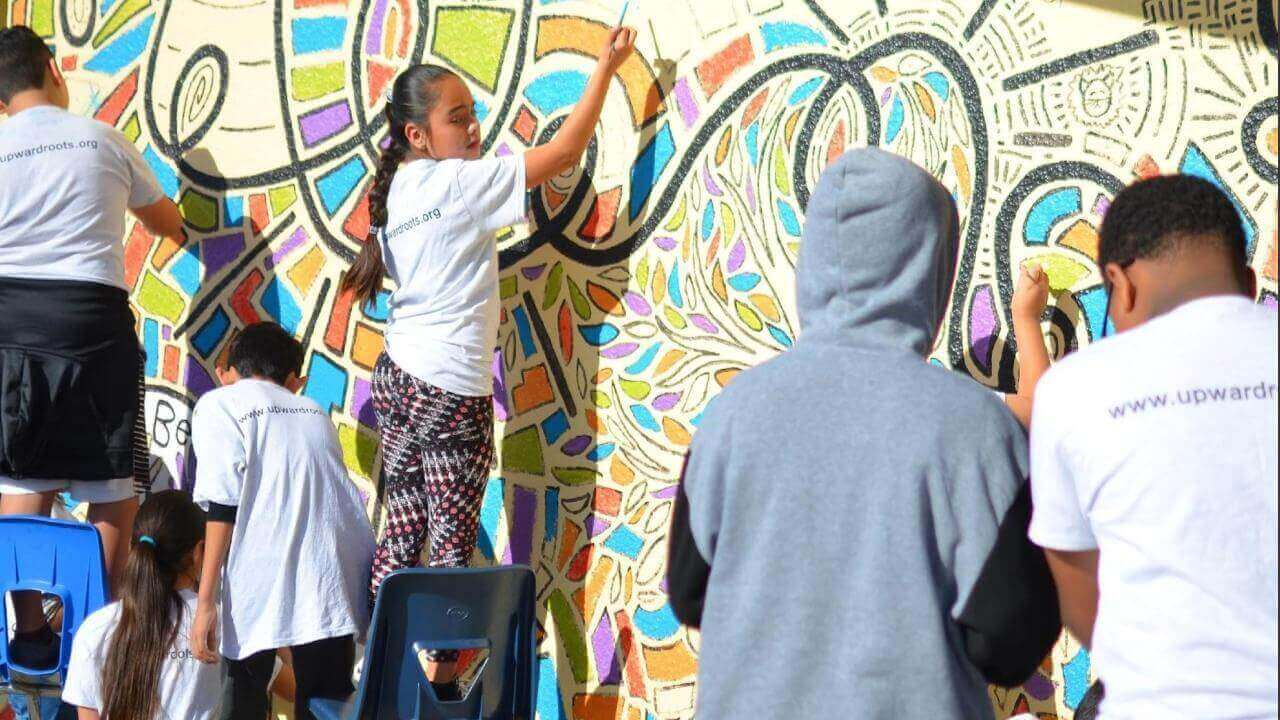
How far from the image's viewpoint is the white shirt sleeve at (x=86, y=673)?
361 centimetres

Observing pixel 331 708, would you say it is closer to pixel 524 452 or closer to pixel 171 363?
pixel 524 452

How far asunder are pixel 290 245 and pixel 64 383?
0.89 metres

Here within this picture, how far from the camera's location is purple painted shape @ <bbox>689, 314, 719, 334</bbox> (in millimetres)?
3863

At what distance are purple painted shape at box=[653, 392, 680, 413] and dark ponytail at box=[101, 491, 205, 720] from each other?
129 centimetres

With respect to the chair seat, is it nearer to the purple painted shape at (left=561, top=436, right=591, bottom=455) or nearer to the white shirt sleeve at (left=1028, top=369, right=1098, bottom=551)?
the purple painted shape at (left=561, top=436, right=591, bottom=455)

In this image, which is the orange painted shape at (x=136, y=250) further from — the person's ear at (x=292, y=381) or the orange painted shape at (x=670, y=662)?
the orange painted shape at (x=670, y=662)

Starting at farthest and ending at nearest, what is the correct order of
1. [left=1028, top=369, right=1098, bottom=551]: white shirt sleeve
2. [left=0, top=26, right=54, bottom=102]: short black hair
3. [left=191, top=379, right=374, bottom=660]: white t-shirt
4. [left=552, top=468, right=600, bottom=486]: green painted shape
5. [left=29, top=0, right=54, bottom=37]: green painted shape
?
[left=29, top=0, right=54, bottom=37]: green painted shape → [left=0, top=26, right=54, bottom=102]: short black hair → [left=552, top=468, right=600, bottom=486]: green painted shape → [left=191, top=379, right=374, bottom=660]: white t-shirt → [left=1028, top=369, right=1098, bottom=551]: white shirt sleeve

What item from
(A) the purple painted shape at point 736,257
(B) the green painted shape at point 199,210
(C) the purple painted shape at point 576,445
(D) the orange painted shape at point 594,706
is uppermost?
(B) the green painted shape at point 199,210

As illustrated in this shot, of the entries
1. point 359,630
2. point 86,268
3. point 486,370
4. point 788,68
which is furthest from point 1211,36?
point 86,268

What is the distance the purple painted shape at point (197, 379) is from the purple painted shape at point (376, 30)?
131cm

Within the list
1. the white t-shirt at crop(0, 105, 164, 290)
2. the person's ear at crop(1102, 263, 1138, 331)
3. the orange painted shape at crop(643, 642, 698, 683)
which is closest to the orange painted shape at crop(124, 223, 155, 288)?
the white t-shirt at crop(0, 105, 164, 290)

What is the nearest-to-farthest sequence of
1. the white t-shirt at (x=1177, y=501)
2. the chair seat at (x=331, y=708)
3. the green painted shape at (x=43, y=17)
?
the white t-shirt at (x=1177, y=501) → the chair seat at (x=331, y=708) → the green painted shape at (x=43, y=17)

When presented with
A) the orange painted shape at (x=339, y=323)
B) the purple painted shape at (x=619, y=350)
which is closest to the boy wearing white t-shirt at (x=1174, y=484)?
the purple painted shape at (x=619, y=350)

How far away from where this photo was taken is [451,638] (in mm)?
3494
